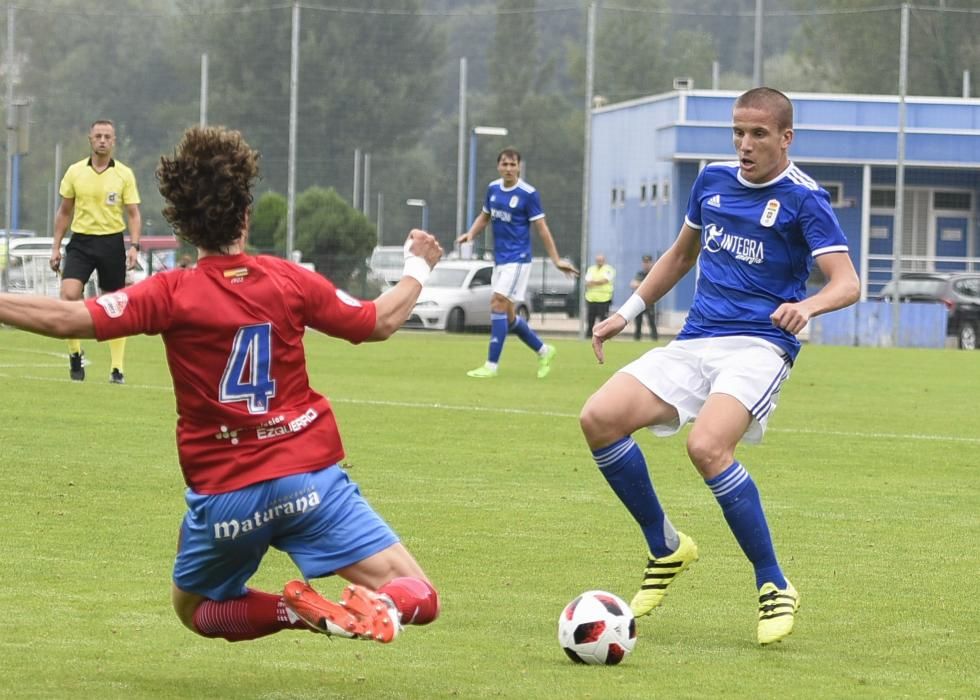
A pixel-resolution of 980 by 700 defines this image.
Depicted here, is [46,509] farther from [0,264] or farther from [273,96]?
[273,96]

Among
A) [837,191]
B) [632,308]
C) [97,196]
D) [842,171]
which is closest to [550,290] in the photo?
[837,191]

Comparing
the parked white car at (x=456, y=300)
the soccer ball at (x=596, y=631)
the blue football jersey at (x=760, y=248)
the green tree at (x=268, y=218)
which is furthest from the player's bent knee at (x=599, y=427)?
the green tree at (x=268, y=218)

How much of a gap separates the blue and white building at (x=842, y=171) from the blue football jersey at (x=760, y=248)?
1202 inches

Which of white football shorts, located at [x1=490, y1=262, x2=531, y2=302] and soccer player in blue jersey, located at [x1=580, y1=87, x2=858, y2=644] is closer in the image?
soccer player in blue jersey, located at [x1=580, y1=87, x2=858, y2=644]

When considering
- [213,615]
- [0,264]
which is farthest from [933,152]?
[213,615]

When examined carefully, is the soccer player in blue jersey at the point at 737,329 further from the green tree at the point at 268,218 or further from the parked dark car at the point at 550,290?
the green tree at the point at 268,218

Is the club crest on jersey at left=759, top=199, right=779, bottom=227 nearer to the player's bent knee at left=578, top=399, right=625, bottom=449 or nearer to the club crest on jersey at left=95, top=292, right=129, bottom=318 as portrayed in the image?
the player's bent knee at left=578, top=399, right=625, bottom=449

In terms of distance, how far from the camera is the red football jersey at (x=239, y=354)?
4711mm

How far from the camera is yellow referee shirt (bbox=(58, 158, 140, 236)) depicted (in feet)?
49.1

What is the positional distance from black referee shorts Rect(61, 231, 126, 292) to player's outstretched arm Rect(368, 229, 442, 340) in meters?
10.2

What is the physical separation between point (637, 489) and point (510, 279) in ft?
40.3

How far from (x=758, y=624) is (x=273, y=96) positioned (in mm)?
28869

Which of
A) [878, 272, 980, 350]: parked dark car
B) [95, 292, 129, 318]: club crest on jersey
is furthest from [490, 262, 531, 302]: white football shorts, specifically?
[95, 292, 129, 318]: club crest on jersey

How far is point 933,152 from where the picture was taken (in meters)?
39.7
